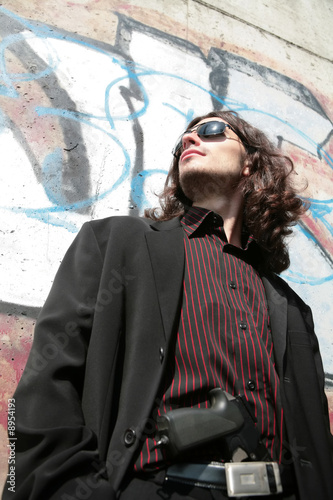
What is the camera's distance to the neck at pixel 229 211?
6.86ft

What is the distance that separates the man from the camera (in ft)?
3.82

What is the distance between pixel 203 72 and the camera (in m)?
3.23

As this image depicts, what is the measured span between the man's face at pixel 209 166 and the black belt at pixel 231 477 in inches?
47.6

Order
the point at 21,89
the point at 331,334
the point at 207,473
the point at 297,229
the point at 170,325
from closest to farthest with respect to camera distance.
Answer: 1. the point at 207,473
2. the point at 170,325
3. the point at 21,89
4. the point at 331,334
5. the point at 297,229

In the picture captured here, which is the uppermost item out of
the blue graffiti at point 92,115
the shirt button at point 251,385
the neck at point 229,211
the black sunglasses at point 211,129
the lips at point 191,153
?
the black sunglasses at point 211,129

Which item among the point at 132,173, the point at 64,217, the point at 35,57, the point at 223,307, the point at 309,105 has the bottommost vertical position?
the point at 64,217

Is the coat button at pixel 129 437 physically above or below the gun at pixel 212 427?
below

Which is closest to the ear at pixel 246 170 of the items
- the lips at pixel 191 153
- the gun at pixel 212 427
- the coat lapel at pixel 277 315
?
the lips at pixel 191 153

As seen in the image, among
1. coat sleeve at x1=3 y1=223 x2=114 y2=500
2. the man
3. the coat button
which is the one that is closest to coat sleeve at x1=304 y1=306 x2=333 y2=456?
the man

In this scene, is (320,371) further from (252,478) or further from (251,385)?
(252,478)

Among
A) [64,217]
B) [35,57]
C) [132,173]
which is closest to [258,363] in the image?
[64,217]

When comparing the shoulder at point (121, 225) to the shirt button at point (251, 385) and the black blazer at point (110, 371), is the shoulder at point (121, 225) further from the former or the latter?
the shirt button at point (251, 385)

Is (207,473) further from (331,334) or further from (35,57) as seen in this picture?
(35,57)

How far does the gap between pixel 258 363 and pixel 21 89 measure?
199cm
